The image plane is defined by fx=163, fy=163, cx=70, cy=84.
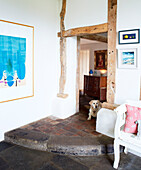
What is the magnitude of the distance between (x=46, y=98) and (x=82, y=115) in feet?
3.48

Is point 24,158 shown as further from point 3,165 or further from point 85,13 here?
point 85,13

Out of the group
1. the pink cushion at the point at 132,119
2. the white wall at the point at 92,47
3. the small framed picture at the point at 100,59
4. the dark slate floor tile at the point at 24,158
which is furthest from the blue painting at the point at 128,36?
the white wall at the point at 92,47

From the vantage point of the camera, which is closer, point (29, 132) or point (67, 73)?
point (29, 132)

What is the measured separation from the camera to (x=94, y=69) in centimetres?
793

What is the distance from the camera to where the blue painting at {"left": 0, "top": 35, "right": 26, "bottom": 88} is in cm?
296

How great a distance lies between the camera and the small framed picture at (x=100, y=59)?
742cm

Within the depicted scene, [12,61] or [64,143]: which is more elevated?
[12,61]

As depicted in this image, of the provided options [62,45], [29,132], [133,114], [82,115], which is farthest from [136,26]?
[29,132]

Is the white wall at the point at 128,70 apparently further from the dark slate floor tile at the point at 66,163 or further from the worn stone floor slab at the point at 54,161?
the dark slate floor tile at the point at 66,163

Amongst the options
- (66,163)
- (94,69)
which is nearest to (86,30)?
(66,163)

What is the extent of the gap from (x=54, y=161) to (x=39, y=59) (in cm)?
218

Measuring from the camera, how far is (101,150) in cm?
273

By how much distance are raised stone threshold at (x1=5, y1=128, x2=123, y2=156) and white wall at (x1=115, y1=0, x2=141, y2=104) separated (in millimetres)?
925

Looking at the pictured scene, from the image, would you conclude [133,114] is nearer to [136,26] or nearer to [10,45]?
[136,26]
